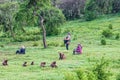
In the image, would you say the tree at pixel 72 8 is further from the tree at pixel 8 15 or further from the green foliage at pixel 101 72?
the green foliage at pixel 101 72

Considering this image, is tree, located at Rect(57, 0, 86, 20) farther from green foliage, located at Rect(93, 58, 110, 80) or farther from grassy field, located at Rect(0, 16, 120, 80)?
green foliage, located at Rect(93, 58, 110, 80)

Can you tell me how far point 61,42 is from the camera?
145 ft

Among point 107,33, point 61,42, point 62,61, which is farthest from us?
point 107,33

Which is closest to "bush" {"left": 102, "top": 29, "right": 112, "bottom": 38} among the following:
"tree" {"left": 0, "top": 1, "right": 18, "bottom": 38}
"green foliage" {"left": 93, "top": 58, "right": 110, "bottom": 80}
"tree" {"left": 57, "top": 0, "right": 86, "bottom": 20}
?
"tree" {"left": 0, "top": 1, "right": 18, "bottom": 38}

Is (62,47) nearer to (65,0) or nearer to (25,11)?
(25,11)

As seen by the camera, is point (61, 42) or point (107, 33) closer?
point (61, 42)

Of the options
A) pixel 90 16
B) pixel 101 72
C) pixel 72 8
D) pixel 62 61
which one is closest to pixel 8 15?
pixel 90 16

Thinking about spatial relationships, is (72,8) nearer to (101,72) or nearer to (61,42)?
(61,42)

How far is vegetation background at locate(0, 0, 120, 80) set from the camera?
2418 cm

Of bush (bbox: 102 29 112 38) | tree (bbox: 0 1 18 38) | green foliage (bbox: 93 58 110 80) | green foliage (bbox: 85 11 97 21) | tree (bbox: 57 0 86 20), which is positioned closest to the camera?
green foliage (bbox: 93 58 110 80)

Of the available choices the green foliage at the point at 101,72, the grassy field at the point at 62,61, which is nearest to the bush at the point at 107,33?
the grassy field at the point at 62,61

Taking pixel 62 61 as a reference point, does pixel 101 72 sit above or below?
above

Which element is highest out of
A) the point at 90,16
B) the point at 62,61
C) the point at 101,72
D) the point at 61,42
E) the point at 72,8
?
the point at 101,72

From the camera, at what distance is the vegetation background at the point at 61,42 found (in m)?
24.2
